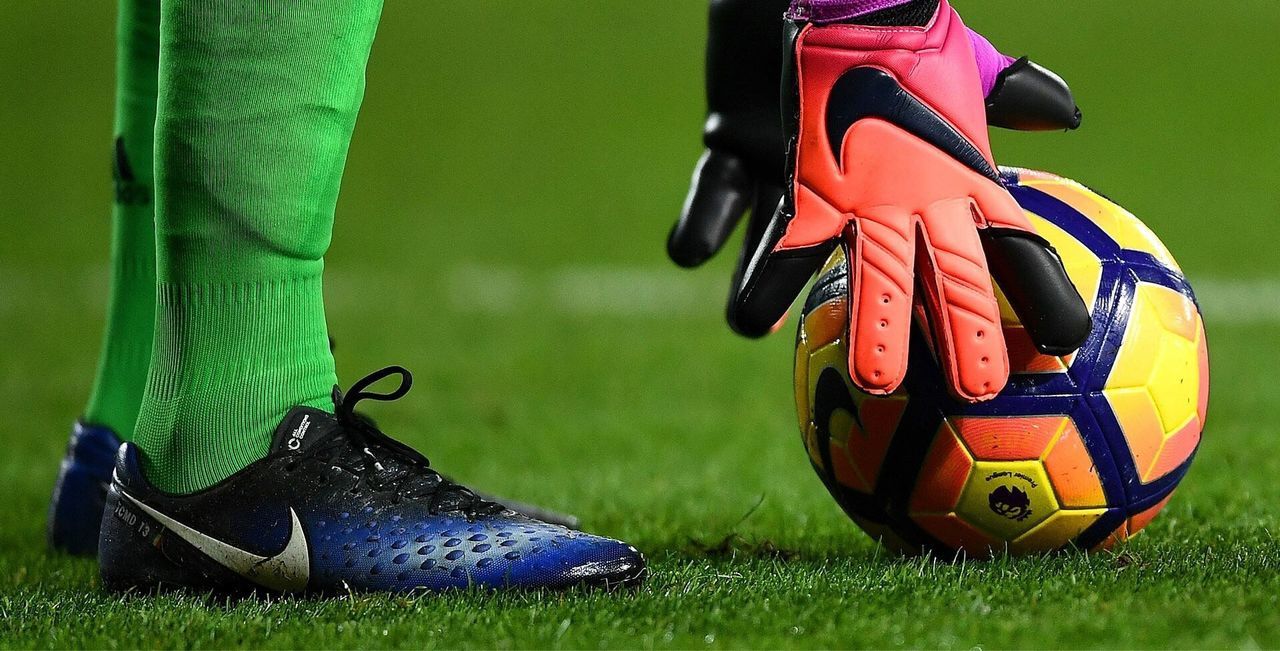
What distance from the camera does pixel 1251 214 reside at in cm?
1200

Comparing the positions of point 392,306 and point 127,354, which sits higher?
point 127,354

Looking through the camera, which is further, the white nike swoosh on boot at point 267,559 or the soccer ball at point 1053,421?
the soccer ball at point 1053,421

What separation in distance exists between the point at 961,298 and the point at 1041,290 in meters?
0.11

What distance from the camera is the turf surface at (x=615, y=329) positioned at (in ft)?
5.89

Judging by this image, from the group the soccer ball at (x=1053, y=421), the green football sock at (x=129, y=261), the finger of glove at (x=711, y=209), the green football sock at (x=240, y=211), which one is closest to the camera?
the green football sock at (x=240, y=211)

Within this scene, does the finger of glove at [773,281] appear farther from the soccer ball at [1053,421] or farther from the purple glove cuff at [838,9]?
the purple glove cuff at [838,9]

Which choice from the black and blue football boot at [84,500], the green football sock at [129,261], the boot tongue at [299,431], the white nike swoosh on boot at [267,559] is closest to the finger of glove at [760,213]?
the boot tongue at [299,431]

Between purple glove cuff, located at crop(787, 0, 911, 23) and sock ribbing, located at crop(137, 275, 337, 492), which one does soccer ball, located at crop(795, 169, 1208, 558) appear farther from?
sock ribbing, located at crop(137, 275, 337, 492)

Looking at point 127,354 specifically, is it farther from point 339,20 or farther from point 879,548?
point 879,548

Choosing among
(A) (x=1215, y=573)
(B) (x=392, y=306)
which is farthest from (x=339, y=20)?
(B) (x=392, y=306)

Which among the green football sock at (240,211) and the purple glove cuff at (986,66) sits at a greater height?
the purple glove cuff at (986,66)

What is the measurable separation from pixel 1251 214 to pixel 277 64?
11476mm

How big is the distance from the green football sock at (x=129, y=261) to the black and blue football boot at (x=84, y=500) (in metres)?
0.06

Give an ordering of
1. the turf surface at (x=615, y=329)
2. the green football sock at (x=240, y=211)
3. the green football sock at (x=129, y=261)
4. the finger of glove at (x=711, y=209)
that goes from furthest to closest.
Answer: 1. the green football sock at (x=129, y=261)
2. the finger of glove at (x=711, y=209)
3. the green football sock at (x=240, y=211)
4. the turf surface at (x=615, y=329)
